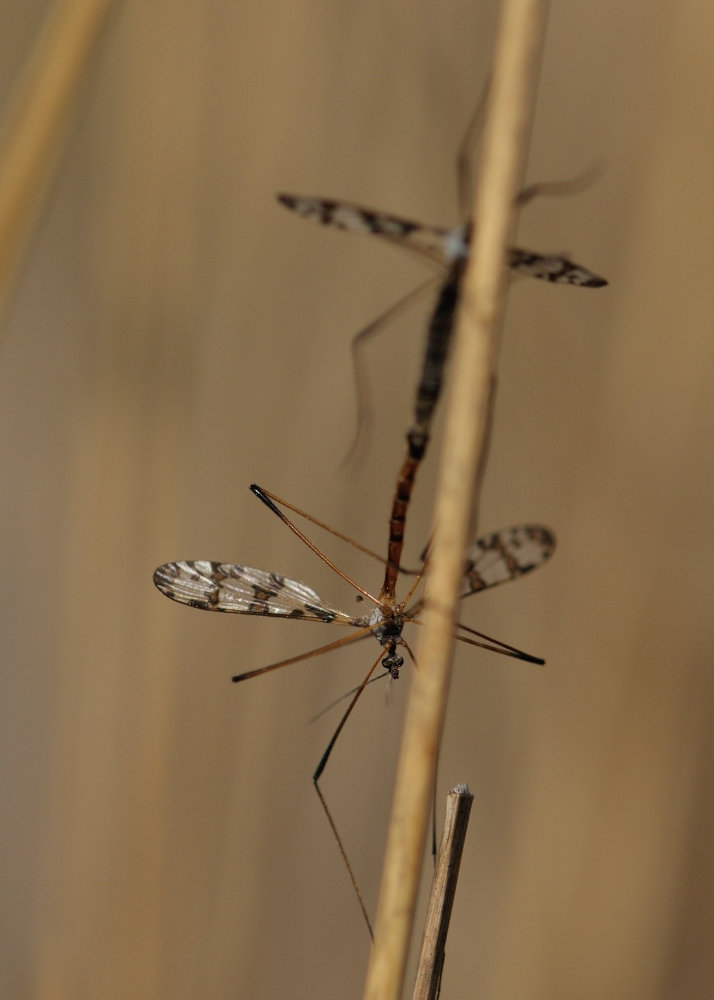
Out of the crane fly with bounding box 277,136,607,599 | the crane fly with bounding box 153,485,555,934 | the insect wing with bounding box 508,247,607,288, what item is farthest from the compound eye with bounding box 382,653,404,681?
the insect wing with bounding box 508,247,607,288

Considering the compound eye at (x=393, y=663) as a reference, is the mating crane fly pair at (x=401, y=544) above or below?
above

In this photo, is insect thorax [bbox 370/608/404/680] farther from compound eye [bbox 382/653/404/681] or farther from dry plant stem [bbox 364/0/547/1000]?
dry plant stem [bbox 364/0/547/1000]

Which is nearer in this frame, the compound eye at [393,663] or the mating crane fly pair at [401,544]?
the mating crane fly pair at [401,544]

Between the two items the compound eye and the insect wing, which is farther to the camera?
the compound eye

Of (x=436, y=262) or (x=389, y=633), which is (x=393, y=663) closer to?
(x=389, y=633)

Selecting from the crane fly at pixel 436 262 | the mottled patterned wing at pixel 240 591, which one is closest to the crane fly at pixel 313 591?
the mottled patterned wing at pixel 240 591

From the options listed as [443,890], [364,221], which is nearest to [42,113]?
[364,221]

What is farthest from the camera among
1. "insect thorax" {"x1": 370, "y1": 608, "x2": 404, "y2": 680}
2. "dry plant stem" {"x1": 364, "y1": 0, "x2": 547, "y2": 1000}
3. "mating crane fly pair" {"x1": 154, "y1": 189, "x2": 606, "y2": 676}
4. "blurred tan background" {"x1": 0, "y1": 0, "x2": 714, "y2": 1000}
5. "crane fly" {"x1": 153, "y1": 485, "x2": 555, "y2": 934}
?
"blurred tan background" {"x1": 0, "y1": 0, "x2": 714, "y2": 1000}

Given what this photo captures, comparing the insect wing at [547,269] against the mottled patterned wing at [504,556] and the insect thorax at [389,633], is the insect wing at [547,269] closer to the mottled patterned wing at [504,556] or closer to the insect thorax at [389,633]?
the mottled patterned wing at [504,556]
